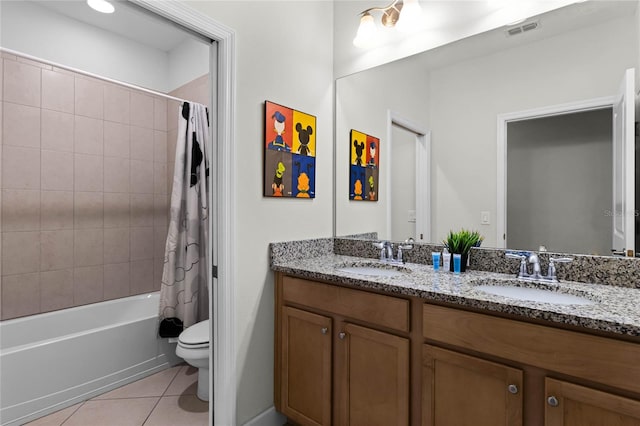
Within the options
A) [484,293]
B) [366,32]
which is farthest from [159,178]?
[484,293]

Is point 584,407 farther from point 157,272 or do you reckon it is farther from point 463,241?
point 157,272

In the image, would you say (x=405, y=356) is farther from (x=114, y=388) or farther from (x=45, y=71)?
(x=45, y=71)

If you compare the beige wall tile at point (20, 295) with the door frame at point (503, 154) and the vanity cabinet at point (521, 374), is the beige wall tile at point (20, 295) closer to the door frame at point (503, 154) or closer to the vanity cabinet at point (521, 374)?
the vanity cabinet at point (521, 374)

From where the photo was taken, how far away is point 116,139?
2814 mm

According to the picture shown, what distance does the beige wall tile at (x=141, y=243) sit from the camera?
2.92 meters

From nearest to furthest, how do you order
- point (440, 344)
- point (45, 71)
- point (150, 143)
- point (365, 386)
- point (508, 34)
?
point (440, 344) → point (365, 386) → point (508, 34) → point (45, 71) → point (150, 143)

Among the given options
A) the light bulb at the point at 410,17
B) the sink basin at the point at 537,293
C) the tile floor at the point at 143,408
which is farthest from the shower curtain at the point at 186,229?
the sink basin at the point at 537,293

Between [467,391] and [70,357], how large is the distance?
2.25m

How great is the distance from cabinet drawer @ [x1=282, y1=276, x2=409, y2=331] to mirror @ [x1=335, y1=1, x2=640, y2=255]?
0.65m

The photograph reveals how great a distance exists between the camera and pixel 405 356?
1.31 meters

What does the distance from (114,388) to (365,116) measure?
2477 millimetres

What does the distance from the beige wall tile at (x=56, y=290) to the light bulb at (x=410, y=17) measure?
2914 mm

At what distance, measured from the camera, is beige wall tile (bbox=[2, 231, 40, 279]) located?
2.26 m

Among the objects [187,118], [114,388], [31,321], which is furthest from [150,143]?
[114,388]
